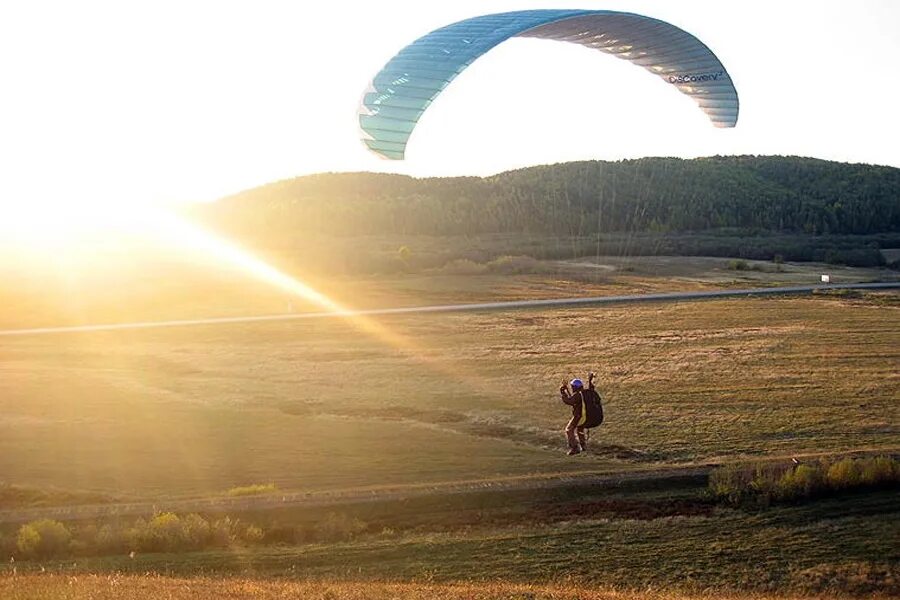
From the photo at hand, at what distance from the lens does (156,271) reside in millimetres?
71125

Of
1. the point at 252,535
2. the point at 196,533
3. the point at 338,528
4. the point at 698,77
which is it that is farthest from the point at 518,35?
the point at 196,533

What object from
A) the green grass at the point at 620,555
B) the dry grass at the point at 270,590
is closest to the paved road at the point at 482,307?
the green grass at the point at 620,555

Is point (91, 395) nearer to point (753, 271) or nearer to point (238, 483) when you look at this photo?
point (238, 483)

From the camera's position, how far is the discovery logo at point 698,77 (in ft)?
125

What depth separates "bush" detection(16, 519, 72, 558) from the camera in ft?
54.5

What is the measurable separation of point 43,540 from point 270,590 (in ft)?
18.8

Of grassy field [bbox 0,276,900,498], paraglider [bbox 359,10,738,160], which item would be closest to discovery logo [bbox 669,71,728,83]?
paraglider [bbox 359,10,738,160]

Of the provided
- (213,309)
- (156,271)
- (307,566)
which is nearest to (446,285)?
(213,309)

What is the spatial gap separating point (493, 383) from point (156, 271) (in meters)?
44.1

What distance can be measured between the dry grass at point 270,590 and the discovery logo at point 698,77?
27.0 m

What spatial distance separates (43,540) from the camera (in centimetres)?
1689

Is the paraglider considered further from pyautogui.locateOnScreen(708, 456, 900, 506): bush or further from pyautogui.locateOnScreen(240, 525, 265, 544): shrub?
pyautogui.locateOnScreen(240, 525, 265, 544): shrub

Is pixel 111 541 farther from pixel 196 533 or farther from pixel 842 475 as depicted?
pixel 842 475

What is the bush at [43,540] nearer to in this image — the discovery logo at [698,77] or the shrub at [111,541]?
the shrub at [111,541]
